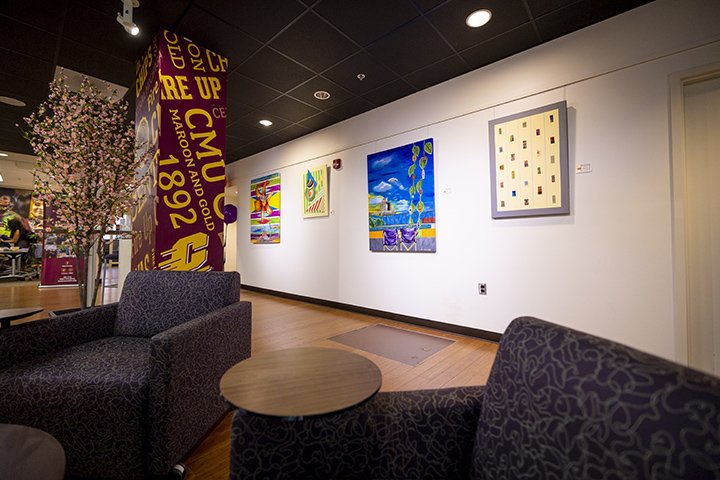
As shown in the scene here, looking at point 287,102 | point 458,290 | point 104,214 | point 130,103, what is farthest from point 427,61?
point 130,103

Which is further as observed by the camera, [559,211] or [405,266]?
[405,266]

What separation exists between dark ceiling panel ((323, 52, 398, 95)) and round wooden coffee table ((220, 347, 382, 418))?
2994 millimetres

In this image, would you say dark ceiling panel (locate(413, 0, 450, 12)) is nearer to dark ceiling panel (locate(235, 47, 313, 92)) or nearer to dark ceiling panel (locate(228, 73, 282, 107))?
dark ceiling panel (locate(235, 47, 313, 92))

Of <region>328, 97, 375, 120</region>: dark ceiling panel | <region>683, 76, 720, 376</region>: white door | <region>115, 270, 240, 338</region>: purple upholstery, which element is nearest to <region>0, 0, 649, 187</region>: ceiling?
<region>328, 97, 375, 120</region>: dark ceiling panel

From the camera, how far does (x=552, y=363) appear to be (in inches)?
24.9

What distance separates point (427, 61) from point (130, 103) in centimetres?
386

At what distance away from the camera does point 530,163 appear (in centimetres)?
269

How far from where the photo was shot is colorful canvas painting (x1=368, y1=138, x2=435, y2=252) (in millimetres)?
3451

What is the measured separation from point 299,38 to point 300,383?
2.97 m

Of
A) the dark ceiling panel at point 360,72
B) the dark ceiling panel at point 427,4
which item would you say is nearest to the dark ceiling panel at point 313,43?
the dark ceiling panel at point 360,72

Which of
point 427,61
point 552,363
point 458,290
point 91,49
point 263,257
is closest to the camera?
point 552,363

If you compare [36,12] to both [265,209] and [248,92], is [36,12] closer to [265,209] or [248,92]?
[248,92]

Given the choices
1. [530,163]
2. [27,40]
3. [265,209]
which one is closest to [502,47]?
[530,163]

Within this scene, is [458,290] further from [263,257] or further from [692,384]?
[263,257]
